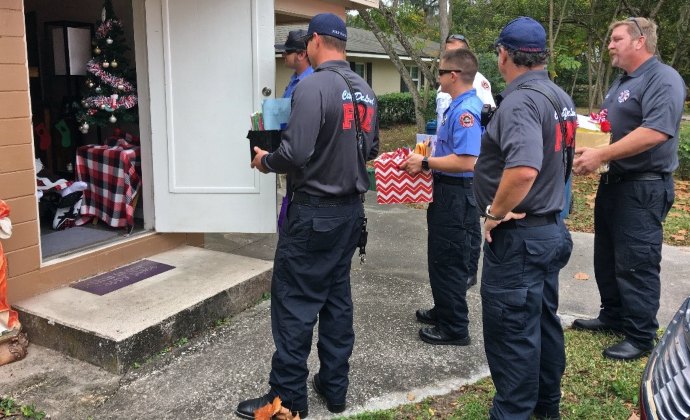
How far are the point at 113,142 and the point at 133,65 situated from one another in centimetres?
77

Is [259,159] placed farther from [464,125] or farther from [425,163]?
[464,125]

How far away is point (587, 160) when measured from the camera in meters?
3.67

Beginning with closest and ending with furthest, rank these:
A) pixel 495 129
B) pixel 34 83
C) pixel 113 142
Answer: pixel 495 129 → pixel 113 142 → pixel 34 83

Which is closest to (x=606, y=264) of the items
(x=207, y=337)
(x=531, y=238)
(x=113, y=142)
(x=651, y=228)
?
(x=651, y=228)

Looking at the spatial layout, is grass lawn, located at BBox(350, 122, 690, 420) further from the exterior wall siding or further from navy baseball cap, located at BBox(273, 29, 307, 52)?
the exterior wall siding

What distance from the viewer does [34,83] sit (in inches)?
257

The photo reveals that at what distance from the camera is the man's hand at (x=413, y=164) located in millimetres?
3900

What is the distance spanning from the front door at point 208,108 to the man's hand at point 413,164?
4.65ft

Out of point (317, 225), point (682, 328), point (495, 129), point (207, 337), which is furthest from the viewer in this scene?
point (207, 337)

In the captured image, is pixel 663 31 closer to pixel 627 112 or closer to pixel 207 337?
pixel 627 112

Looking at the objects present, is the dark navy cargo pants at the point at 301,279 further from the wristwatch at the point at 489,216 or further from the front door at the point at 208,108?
the front door at the point at 208,108

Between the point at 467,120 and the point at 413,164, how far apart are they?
45cm

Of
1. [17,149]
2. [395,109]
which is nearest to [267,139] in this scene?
[17,149]

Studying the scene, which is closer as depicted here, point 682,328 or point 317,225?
point 682,328
